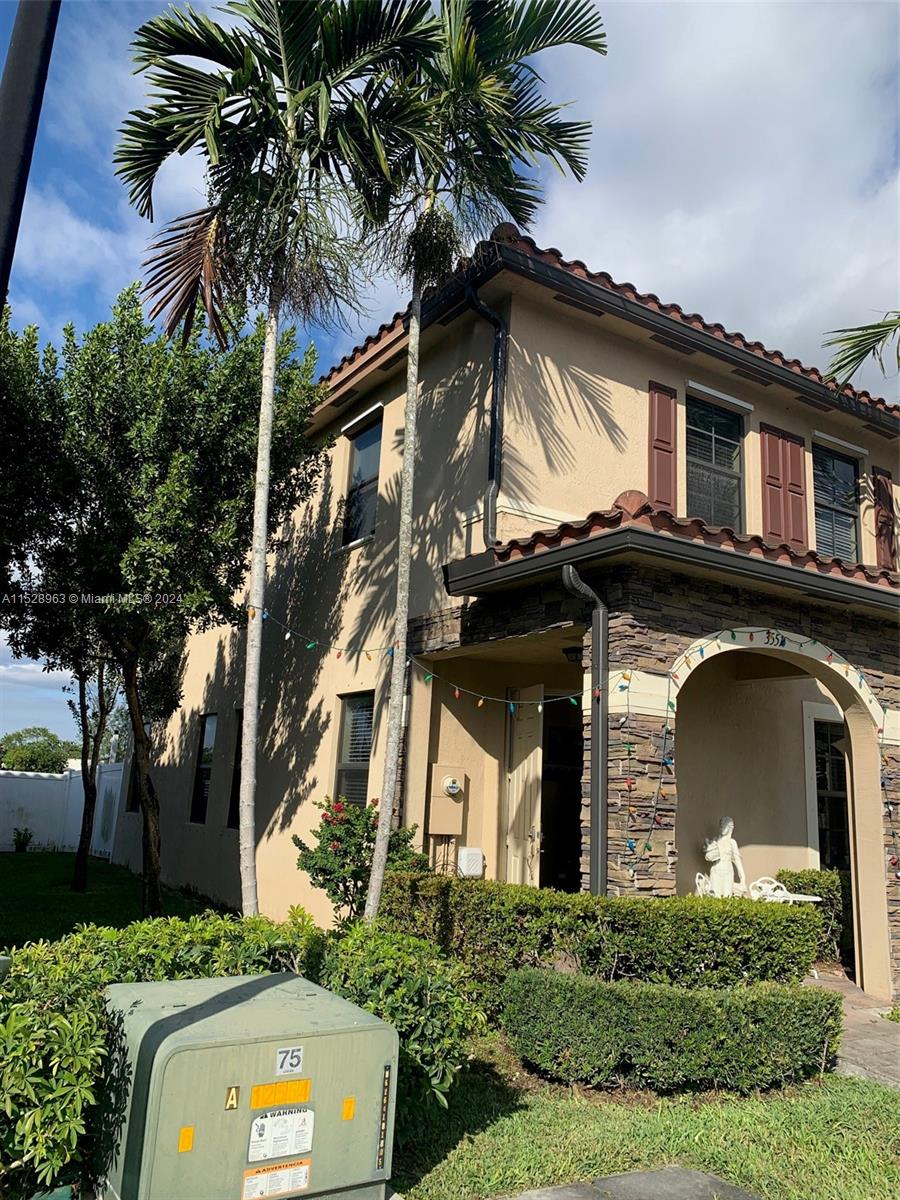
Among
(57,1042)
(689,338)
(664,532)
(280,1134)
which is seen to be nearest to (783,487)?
(689,338)

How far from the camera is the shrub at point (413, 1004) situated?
421 cm

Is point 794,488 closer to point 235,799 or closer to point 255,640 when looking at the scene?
point 255,640

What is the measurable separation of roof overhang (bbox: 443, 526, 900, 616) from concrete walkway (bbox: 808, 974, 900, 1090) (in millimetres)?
3159

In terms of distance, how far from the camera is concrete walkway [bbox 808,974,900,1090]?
6035 millimetres

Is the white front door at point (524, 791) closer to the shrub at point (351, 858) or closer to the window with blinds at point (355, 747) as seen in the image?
the shrub at point (351, 858)

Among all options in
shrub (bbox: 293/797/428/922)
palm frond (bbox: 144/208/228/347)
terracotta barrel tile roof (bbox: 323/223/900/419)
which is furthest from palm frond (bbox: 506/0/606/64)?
shrub (bbox: 293/797/428/922)

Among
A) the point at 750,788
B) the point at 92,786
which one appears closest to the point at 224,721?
the point at 92,786

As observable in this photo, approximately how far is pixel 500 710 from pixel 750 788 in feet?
9.63

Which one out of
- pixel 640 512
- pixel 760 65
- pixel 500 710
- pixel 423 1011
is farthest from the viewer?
pixel 500 710

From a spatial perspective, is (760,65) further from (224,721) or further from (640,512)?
(224,721)

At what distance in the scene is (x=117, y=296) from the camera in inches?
395

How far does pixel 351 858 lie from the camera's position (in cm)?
845

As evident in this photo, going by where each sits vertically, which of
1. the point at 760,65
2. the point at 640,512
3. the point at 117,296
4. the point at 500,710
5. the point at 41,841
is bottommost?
the point at 41,841

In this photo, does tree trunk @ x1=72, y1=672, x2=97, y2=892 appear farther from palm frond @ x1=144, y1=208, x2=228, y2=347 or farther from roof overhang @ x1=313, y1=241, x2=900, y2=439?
palm frond @ x1=144, y1=208, x2=228, y2=347
